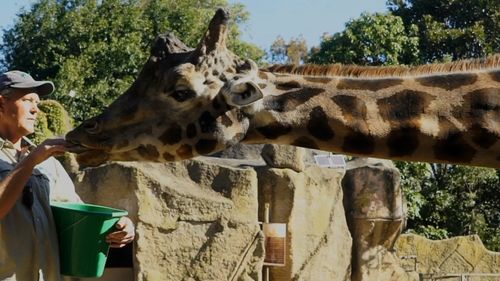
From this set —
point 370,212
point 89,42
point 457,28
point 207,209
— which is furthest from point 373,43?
point 207,209

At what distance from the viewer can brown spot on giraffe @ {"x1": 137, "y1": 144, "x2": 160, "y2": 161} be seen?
16.4 feet

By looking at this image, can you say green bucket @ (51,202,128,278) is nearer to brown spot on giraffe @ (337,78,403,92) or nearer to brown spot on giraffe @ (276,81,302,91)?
brown spot on giraffe @ (276,81,302,91)

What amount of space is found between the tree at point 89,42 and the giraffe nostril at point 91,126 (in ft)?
53.6

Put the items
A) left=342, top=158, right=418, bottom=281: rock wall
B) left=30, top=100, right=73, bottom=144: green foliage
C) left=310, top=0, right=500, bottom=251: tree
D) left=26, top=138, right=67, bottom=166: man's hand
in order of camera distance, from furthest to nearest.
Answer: left=310, top=0, right=500, bottom=251: tree < left=342, top=158, right=418, bottom=281: rock wall < left=30, top=100, right=73, bottom=144: green foliage < left=26, top=138, right=67, bottom=166: man's hand

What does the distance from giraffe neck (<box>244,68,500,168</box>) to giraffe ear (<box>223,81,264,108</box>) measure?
0.11 meters

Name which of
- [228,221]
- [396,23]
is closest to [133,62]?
[396,23]

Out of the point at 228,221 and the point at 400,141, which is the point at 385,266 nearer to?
the point at 228,221

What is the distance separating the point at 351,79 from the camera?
5.03 meters

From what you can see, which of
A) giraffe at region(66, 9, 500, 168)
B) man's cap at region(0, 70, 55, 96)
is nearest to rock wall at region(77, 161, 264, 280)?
man's cap at region(0, 70, 55, 96)

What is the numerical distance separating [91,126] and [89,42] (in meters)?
19.3

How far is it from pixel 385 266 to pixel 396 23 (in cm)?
1188

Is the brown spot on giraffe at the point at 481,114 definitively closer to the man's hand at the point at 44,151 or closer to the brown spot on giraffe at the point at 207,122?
the brown spot on giraffe at the point at 207,122

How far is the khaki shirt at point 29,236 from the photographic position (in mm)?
4941

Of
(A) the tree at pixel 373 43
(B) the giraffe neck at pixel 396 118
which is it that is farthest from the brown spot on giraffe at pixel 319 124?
(A) the tree at pixel 373 43
